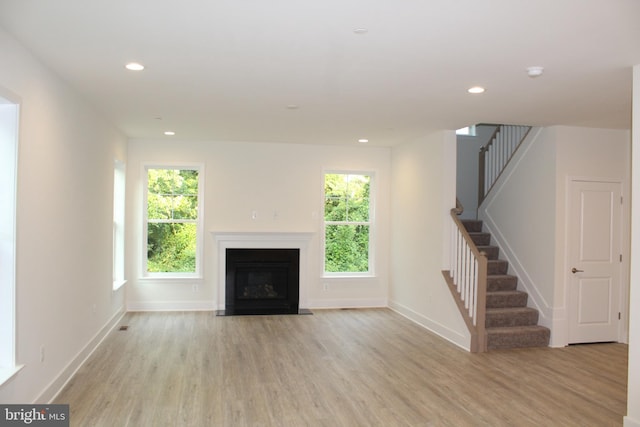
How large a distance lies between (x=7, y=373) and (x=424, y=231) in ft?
16.5

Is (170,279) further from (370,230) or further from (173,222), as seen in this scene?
(370,230)

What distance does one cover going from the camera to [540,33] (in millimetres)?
2893

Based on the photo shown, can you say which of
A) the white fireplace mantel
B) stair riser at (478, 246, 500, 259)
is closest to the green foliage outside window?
the white fireplace mantel

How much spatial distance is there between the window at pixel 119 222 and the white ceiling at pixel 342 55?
5.37 ft

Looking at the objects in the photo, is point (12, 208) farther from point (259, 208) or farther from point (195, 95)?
point (259, 208)

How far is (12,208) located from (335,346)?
11.9 feet

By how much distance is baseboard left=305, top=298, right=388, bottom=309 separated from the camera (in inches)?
309

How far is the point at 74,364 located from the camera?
453 cm

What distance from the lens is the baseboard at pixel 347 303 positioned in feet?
25.7

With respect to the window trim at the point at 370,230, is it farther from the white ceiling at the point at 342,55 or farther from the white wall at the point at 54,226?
the white wall at the point at 54,226

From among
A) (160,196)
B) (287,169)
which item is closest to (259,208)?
(287,169)

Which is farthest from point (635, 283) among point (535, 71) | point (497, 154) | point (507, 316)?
point (497, 154)

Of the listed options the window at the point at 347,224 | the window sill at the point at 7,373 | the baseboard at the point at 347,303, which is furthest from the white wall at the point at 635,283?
the window at the point at 347,224

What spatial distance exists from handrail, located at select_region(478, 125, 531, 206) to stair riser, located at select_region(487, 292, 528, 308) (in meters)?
1.68
